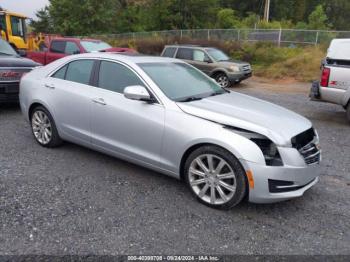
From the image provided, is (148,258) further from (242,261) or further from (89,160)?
(89,160)

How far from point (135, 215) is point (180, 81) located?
1873 mm

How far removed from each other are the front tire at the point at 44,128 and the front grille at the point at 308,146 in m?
3.44

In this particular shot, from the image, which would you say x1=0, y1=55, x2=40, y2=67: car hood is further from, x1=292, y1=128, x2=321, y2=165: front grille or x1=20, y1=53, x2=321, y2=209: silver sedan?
x1=292, y1=128, x2=321, y2=165: front grille

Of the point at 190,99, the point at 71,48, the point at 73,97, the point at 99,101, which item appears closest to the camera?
the point at 190,99

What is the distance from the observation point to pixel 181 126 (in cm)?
365

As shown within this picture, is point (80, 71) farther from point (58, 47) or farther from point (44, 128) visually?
point (58, 47)

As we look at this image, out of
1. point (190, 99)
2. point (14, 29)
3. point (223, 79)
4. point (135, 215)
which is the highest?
point (14, 29)

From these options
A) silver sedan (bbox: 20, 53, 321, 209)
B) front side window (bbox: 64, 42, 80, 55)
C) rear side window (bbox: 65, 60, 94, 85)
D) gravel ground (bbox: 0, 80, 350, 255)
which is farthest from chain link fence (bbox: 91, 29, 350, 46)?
rear side window (bbox: 65, 60, 94, 85)

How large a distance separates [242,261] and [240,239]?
0.31 meters

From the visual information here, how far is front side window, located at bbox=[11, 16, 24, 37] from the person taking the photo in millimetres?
16719

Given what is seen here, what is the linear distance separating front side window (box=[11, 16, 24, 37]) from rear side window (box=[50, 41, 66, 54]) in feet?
19.9

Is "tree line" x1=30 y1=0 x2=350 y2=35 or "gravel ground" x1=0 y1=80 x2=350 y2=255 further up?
"tree line" x1=30 y1=0 x2=350 y2=35

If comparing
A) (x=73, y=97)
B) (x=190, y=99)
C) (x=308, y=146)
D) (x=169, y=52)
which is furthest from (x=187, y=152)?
(x=169, y=52)

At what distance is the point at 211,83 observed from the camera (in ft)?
16.1
